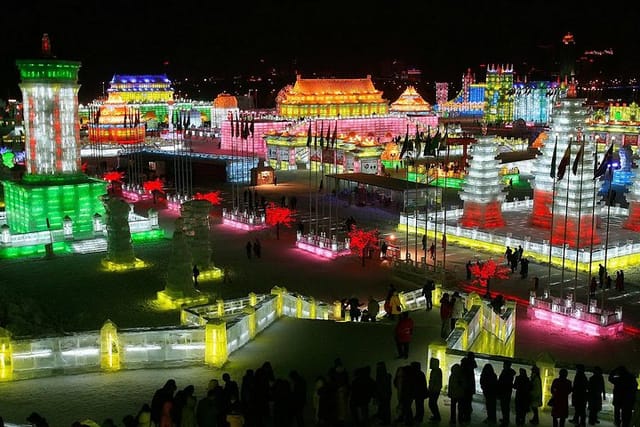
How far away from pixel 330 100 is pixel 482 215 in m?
54.8

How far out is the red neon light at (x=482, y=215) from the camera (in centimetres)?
4194

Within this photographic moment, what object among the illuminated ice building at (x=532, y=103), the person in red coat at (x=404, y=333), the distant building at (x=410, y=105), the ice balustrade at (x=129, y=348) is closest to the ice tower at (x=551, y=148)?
the ice balustrade at (x=129, y=348)

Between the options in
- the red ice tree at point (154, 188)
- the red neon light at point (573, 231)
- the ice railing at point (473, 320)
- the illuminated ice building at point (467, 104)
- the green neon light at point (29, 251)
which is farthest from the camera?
the illuminated ice building at point (467, 104)

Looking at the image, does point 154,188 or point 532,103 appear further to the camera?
point 532,103

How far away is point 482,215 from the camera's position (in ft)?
138

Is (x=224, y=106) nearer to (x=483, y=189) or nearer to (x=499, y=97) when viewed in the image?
(x=499, y=97)

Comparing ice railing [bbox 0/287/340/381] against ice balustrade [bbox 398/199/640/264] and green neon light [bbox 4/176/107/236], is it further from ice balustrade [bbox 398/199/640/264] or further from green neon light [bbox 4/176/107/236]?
green neon light [bbox 4/176/107/236]

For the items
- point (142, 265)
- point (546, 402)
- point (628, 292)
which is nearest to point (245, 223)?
point (142, 265)

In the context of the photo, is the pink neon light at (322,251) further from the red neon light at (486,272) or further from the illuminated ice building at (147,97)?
the illuminated ice building at (147,97)

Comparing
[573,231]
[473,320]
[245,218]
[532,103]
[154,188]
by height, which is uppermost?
[532,103]

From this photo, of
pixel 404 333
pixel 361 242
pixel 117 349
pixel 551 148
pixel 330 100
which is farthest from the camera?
pixel 330 100

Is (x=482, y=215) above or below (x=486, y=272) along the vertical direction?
above

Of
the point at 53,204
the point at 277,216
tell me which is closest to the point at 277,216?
the point at 277,216

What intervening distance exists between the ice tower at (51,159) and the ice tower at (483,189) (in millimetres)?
19899
